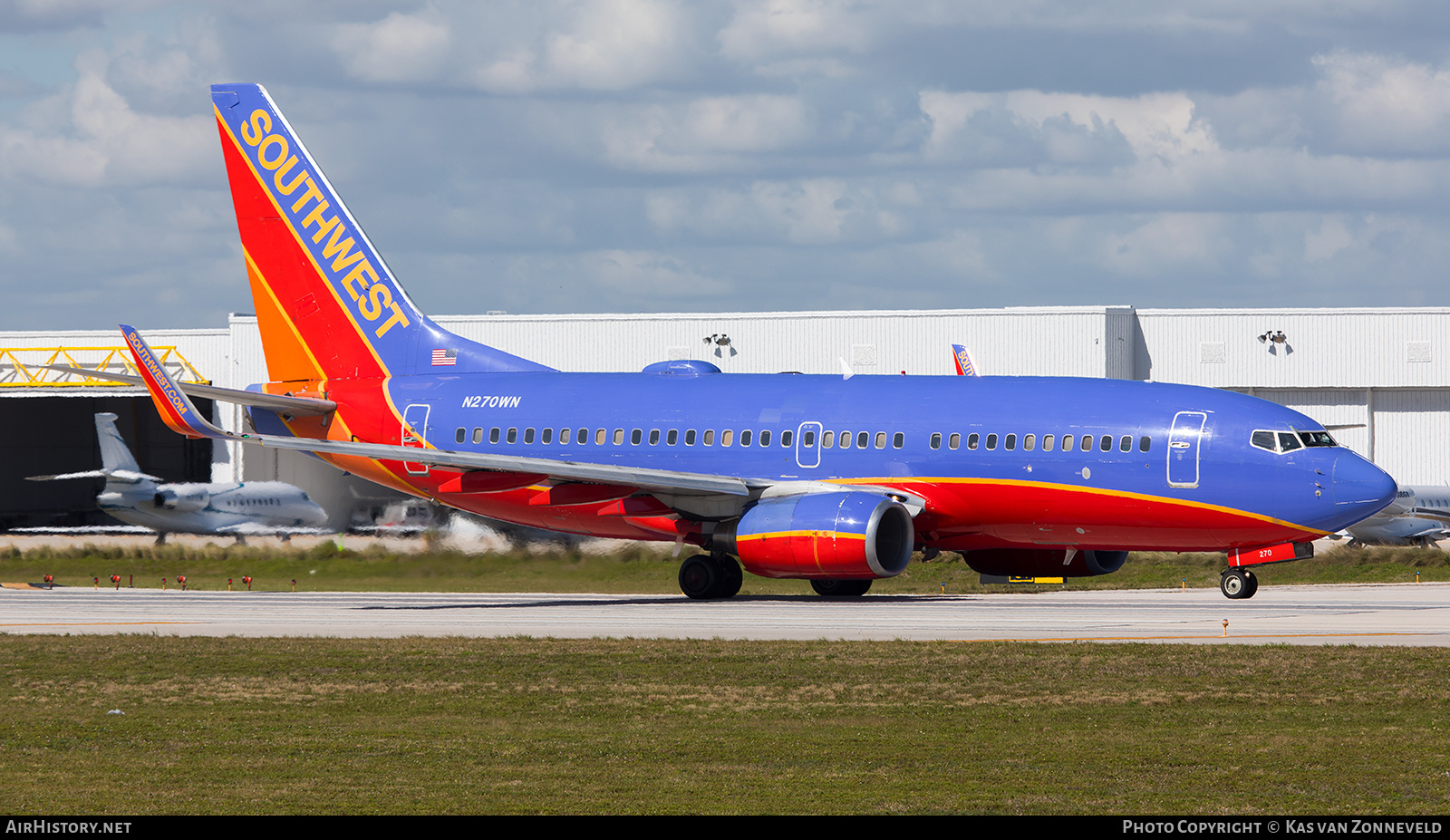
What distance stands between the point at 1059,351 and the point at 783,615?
Answer: 110ft

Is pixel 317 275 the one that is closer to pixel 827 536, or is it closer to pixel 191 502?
pixel 827 536

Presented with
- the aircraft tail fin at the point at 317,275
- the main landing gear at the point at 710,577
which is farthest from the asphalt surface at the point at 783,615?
the aircraft tail fin at the point at 317,275

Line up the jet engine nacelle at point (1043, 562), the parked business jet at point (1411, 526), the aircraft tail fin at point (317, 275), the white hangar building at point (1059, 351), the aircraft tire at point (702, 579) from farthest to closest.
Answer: the white hangar building at point (1059, 351) → the parked business jet at point (1411, 526) → the aircraft tail fin at point (317, 275) → the aircraft tire at point (702, 579) → the jet engine nacelle at point (1043, 562)

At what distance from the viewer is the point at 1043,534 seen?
110 feet

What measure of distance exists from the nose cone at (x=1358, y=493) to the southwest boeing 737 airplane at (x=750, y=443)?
0.05 m

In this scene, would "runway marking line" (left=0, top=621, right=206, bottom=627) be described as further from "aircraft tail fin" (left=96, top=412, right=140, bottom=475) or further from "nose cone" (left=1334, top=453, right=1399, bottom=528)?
"aircraft tail fin" (left=96, top=412, right=140, bottom=475)

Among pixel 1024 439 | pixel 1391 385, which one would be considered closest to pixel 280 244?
pixel 1024 439

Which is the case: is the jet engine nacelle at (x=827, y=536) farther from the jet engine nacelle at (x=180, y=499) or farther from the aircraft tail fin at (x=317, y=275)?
the jet engine nacelle at (x=180, y=499)

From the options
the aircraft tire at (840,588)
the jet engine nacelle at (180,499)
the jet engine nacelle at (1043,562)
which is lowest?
the aircraft tire at (840,588)

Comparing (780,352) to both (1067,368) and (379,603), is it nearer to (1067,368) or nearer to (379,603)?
(1067,368)

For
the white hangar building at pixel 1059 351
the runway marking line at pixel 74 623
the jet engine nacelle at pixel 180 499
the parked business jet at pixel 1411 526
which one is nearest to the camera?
the runway marking line at pixel 74 623

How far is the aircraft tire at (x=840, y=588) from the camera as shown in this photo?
37.2 metres

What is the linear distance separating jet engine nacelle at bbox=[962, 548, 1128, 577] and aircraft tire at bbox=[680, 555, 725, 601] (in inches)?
205

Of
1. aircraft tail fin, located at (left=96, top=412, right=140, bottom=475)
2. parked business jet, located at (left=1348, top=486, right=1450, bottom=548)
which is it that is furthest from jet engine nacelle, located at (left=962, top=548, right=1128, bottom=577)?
aircraft tail fin, located at (left=96, top=412, right=140, bottom=475)
